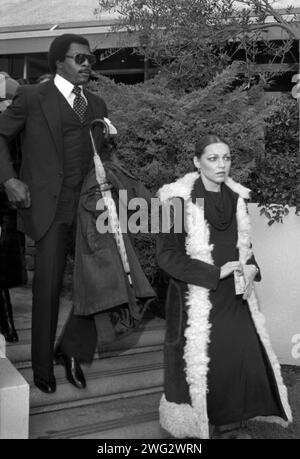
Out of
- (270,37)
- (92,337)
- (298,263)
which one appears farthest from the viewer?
(270,37)

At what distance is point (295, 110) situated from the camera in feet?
21.9

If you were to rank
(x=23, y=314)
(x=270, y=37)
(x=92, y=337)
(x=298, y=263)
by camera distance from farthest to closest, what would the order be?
(x=270, y=37) < (x=298, y=263) < (x=23, y=314) < (x=92, y=337)

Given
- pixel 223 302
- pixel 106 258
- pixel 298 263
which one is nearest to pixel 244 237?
pixel 223 302

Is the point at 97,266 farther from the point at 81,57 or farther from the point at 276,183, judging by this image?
the point at 276,183

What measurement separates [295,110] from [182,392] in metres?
3.98

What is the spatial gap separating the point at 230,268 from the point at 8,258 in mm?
1667

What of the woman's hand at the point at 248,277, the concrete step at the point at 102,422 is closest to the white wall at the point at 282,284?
the concrete step at the point at 102,422

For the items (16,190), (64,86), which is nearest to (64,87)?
(64,86)

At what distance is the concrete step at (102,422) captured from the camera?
3.70 metres

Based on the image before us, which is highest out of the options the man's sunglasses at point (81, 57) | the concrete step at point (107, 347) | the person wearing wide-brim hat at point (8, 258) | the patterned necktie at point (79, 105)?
the man's sunglasses at point (81, 57)

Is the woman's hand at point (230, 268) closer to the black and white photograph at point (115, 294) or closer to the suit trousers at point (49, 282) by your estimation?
the black and white photograph at point (115, 294)

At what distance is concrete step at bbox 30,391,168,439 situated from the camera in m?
3.70
